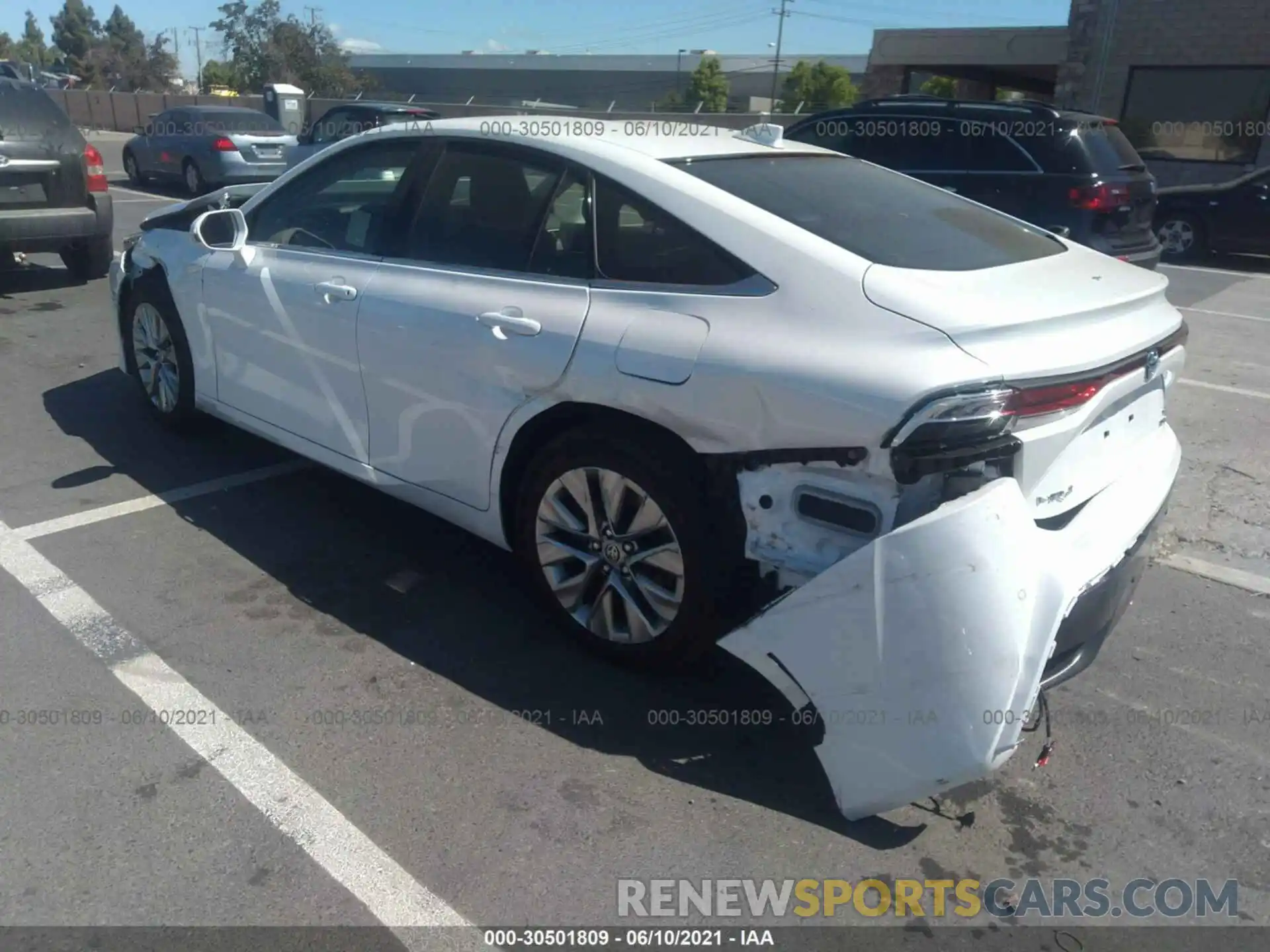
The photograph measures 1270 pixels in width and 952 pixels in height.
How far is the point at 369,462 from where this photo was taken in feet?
13.4

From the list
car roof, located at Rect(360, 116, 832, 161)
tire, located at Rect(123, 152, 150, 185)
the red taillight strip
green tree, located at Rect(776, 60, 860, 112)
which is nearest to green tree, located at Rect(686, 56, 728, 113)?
green tree, located at Rect(776, 60, 860, 112)

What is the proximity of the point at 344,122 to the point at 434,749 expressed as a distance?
15.5 m

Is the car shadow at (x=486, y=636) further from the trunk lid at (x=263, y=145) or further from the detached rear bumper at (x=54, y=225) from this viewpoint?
the trunk lid at (x=263, y=145)

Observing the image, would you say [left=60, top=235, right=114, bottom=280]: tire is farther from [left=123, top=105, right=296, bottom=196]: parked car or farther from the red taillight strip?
the red taillight strip

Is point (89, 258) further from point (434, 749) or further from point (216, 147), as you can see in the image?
point (434, 749)

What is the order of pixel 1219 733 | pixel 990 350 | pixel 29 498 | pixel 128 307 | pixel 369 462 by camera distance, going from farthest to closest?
1. pixel 128 307
2. pixel 29 498
3. pixel 369 462
4. pixel 1219 733
5. pixel 990 350

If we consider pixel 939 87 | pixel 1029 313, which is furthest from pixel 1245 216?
pixel 939 87

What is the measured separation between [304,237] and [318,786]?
243 cm

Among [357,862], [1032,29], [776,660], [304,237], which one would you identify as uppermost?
[1032,29]

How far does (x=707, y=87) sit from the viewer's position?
202 ft

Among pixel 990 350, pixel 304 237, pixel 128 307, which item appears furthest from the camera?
pixel 128 307

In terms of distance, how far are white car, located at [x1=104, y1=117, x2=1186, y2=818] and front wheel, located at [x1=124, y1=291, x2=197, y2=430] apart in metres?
0.94

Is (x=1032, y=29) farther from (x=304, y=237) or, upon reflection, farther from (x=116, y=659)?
(x=116, y=659)

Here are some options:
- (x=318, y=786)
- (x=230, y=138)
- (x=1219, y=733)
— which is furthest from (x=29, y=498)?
(x=230, y=138)
